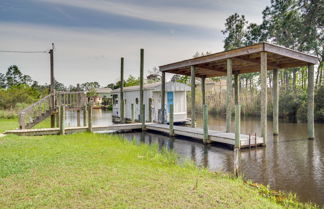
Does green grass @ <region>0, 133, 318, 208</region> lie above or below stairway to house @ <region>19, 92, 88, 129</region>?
below

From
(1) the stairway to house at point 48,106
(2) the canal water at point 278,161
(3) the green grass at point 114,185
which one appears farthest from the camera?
(1) the stairway to house at point 48,106

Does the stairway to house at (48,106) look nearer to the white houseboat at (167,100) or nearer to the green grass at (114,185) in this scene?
the white houseboat at (167,100)

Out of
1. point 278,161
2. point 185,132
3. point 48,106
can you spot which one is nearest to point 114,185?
point 278,161

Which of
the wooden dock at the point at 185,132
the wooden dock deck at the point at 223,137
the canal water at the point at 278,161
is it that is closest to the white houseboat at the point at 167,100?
the wooden dock at the point at 185,132

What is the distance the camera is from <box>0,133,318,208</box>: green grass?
392 cm

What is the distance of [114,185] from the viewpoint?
4.65 metres

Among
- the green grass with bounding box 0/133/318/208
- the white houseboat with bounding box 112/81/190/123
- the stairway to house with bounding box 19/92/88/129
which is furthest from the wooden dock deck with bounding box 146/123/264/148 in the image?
the stairway to house with bounding box 19/92/88/129

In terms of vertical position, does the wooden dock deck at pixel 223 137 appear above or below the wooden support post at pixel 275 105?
below

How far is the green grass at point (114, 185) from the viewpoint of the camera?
3918 millimetres

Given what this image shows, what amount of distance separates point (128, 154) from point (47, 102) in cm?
870

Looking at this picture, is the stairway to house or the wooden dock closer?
the wooden dock

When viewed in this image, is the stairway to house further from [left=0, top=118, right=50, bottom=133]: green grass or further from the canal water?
the canal water

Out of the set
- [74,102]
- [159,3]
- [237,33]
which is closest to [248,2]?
[159,3]

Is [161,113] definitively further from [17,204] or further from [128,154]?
[17,204]
